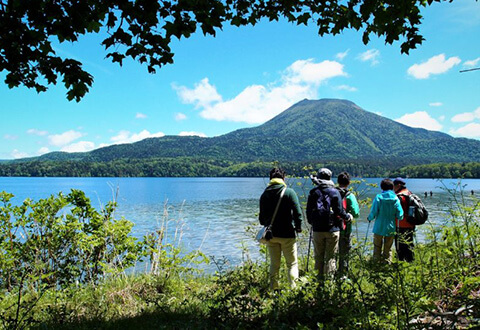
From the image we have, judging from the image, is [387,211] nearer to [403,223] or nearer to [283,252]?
→ [403,223]

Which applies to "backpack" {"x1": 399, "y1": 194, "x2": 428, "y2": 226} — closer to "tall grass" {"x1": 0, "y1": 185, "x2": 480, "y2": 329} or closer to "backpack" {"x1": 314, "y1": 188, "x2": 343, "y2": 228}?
"tall grass" {"x1": 0, "y1": 185, "x2": 480, "y2": 329}

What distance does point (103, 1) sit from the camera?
3711 millimetres

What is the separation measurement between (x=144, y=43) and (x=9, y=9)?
1.42m

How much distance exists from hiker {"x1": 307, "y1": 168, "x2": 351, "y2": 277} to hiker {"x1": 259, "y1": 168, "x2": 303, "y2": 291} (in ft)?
1.32

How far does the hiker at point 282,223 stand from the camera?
17.1 ft

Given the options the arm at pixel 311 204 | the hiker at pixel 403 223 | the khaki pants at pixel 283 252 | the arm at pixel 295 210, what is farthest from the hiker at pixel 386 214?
the arm at pixel 295 210

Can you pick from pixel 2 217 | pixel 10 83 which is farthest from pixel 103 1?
pixel 2 217

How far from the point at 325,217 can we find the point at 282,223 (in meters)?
0.77

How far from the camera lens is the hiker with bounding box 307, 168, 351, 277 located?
5477mm

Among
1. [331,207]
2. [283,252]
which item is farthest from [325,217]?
[283,252]

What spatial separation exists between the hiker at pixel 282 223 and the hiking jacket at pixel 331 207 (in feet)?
1.21

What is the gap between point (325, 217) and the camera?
5.46m

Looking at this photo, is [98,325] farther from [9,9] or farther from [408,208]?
[408,208]

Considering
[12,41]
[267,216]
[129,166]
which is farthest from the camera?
[129,166]
